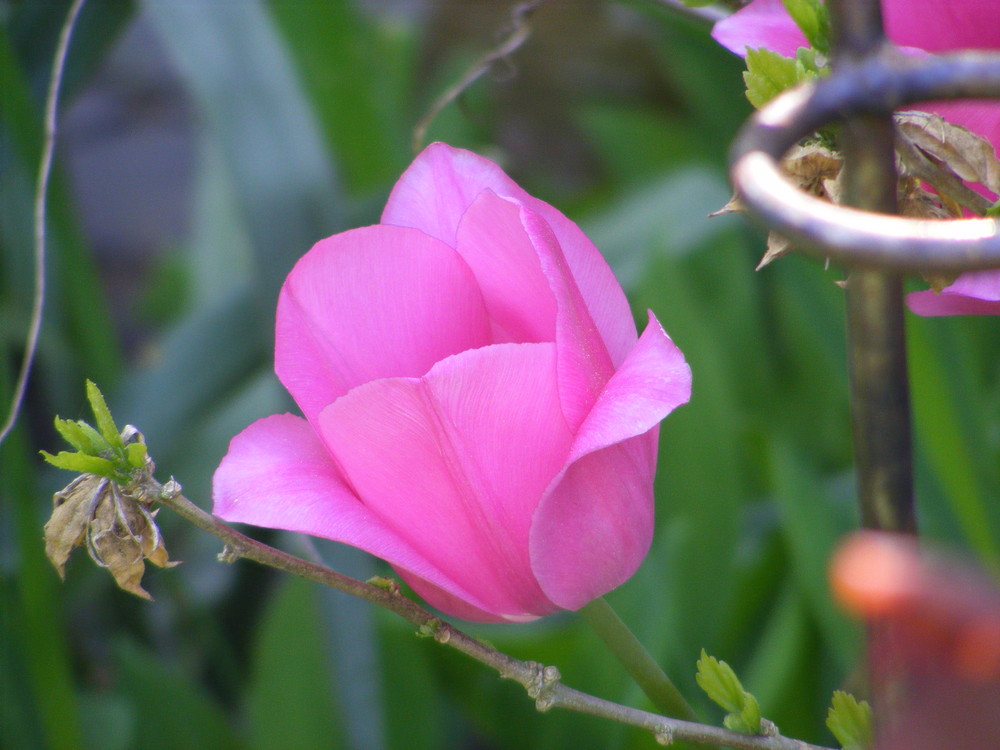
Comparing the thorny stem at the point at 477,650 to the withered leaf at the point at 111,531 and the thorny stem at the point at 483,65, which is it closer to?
the withered leaf at the point at 111,531

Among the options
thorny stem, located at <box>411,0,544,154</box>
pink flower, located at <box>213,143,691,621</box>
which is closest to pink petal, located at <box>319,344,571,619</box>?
pink flower, located at <box>213,143,691,621</box>

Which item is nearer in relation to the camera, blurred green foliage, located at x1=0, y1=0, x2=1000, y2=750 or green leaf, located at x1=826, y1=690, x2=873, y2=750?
green leaf, located at x1=826, y1=690, x2=873, y2=750

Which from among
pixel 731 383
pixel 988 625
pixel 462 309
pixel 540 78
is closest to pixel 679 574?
pixel 731 383

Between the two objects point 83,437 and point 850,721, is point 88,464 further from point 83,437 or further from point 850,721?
point 850,721

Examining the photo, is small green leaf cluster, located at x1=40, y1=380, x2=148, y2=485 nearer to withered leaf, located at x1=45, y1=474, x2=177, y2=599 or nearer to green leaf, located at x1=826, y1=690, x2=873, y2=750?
withered leaf, located at x1=45, y1=474, x2=177, y2=599

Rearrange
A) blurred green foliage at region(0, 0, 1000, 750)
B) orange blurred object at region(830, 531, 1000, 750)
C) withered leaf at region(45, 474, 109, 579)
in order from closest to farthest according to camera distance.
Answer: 1. orange blurred object at region(830, 531, 1000, 750)
2. withered leaf at region(45, 474, 109, 579)
3. blurred green foliage at region(0, 0, 1000, 750)

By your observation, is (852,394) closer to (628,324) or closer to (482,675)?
(628,324)

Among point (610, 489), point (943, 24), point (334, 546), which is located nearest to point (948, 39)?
point (943, 24)
